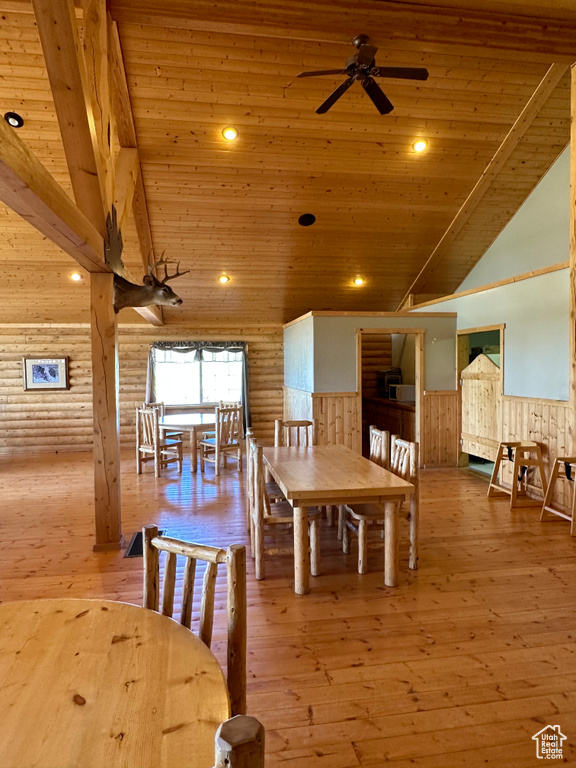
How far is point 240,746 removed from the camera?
0.59 m

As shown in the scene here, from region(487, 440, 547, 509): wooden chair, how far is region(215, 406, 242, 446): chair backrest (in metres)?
3.36

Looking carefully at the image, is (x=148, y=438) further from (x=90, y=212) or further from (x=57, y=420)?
(x=90, y=212)

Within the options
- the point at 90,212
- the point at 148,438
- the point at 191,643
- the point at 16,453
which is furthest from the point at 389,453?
the point at 16,453

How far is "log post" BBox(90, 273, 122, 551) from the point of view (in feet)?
12.8

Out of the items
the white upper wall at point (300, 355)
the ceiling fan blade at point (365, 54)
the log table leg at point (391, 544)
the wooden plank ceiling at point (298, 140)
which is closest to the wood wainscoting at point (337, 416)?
the white upper wall at point (300, 355)

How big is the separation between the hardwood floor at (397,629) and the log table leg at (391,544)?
10 cm

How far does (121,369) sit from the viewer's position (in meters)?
8.87

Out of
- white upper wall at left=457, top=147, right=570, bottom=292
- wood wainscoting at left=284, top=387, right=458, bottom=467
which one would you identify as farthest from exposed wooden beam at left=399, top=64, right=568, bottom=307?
wood wainscoting at left=284, top=387, right=458, bottom=467

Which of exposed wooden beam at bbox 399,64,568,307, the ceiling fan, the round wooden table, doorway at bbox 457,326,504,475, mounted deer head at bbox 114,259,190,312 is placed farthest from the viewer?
doorway at bbox 457,326,504,475

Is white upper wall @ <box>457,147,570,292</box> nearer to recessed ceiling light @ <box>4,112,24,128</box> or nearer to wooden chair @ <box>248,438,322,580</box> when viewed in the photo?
wooden chair @ <box>248,438,322,580</box>

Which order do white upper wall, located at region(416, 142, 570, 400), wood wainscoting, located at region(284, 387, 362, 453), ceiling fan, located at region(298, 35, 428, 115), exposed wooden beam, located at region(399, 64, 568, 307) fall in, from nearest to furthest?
ceiling fan, located at region(298, 35, 428, 115) < white upper wall, located at region(416, 142, 570, 400) < exposed wooden beam, located at region(399, 64, 568, 307) < wood wainscoting, located at region(284, 387, 362, 453)

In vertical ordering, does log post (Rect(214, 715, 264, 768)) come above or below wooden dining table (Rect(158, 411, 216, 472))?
above

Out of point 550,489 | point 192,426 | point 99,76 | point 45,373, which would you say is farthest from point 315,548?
point 45,373

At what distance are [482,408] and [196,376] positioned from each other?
5.32 metres
